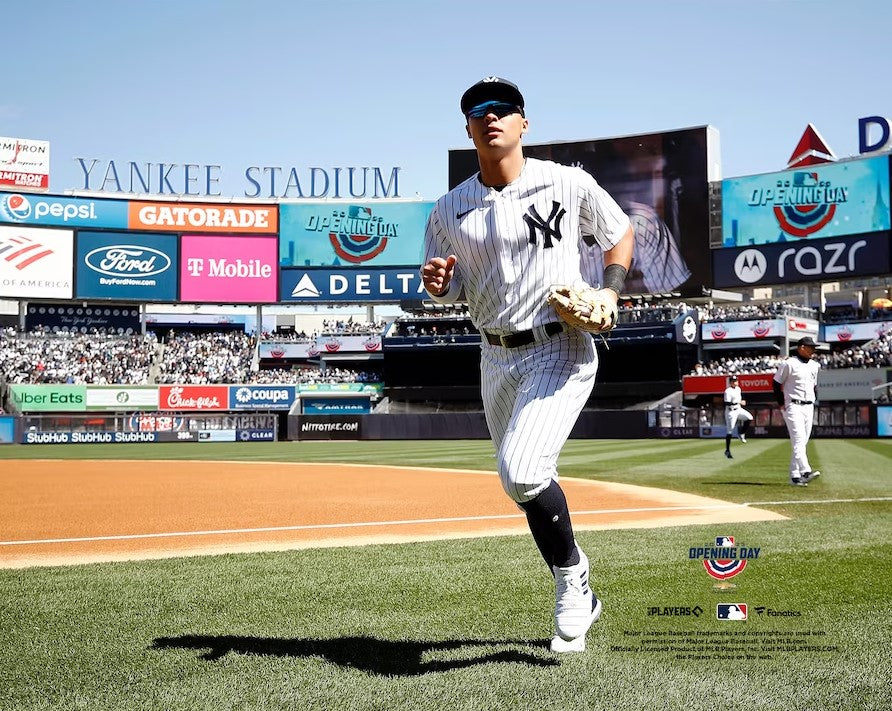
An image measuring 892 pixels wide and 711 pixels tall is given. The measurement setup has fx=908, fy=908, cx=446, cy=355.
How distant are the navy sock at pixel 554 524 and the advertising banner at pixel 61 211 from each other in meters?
46.7

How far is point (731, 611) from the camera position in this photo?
3602 millimetres

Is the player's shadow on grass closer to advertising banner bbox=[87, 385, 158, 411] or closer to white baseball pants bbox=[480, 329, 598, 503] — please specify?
white baseball pants bbox=[480, 329, 598, 503]

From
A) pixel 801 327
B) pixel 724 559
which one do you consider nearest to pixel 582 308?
pixel 724 559

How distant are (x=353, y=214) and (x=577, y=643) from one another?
4653cm

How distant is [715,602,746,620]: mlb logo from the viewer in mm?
3574

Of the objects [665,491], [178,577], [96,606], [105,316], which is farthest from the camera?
[105,316]

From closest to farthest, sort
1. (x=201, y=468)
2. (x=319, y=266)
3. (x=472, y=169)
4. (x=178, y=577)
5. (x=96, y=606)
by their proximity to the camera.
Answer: (x=96, y=606) → (x=178, y=577) → (x=201, y=468) → (x=472, y=169) → (x=319, y=266)

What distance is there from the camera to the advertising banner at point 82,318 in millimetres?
50125

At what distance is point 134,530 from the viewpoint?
7715 mm

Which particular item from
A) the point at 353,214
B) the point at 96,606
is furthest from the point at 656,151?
the point at 96,606

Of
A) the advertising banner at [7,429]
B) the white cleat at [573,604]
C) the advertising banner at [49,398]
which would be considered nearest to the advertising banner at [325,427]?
the advertising banner at [49,398]

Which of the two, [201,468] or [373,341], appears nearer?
[201,468]

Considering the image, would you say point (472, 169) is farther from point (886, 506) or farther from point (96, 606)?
point (96, 606)

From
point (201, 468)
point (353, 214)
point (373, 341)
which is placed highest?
point (353, 214)
